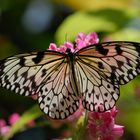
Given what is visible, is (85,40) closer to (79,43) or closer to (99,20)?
(79,43)

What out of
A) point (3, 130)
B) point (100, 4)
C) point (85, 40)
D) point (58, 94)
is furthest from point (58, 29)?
point (58, 94)

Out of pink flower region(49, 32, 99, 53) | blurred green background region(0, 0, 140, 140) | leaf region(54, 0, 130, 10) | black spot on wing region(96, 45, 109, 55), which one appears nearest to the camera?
black spot on wing region(96, 45, 109, 55)

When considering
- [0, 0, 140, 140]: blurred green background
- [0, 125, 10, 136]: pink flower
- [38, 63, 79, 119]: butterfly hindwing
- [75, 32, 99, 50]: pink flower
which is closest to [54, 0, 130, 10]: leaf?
[0, 0, 140, 140]: blurred green background

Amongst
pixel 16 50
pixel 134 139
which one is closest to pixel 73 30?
pixel 134 139

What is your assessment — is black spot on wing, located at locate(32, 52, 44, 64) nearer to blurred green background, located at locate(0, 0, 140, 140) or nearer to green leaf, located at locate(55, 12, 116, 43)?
blurred green background, located at locate(0, 0, 140, 140)

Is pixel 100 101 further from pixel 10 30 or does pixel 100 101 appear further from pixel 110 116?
pixel 10 30

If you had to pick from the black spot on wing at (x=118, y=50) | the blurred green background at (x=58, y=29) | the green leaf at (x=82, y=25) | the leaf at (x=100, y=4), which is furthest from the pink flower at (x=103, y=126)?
the leaf at (x=100, y=4)
